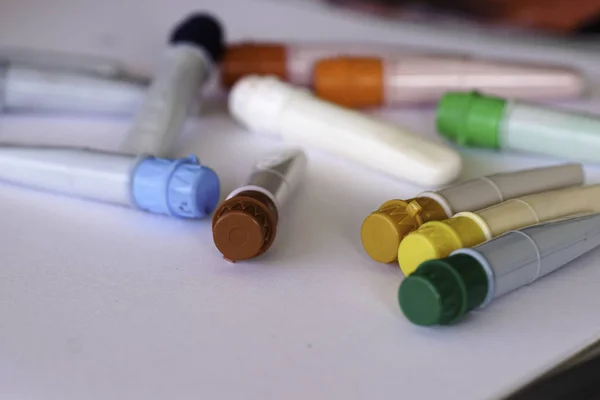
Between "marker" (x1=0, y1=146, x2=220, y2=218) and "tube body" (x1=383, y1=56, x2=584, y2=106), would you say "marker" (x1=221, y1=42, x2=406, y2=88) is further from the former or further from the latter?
"marker" (x1=0, y1=146, x2=220, y2=218)

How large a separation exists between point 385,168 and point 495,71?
0.51ft

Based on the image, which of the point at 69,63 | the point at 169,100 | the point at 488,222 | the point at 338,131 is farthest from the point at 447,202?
the point at 69,63

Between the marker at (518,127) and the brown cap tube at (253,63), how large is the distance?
0.15 m

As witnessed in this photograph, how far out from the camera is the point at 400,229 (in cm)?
43

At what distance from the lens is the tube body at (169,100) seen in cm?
55

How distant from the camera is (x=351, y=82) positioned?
0.63 meters

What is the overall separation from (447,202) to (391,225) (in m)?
0.04

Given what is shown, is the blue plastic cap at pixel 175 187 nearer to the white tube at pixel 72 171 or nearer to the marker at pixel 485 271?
the white tube at pixel 72 171

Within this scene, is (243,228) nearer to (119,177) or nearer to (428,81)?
(119,177)

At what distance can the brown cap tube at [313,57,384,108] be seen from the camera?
0.63 m

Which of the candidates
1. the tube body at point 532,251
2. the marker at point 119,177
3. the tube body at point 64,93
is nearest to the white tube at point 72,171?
the marker at point 119,177

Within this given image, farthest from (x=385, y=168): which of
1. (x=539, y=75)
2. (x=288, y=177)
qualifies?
(x=539, y=75)

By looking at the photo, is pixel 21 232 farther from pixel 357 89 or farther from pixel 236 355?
pixel 357 89

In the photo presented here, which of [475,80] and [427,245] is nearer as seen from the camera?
[427,245]
